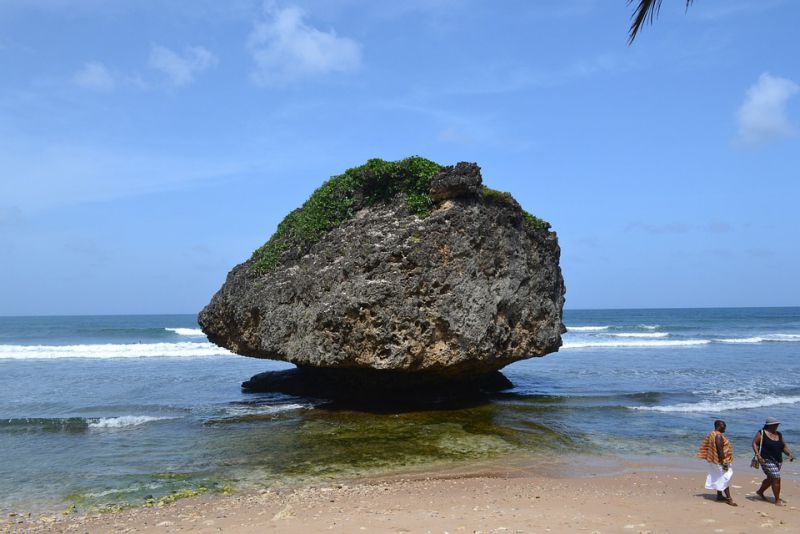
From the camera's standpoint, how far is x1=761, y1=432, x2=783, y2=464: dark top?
344 inches

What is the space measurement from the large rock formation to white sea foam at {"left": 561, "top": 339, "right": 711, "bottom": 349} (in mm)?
25449

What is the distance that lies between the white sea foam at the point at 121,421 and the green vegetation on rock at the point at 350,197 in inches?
196

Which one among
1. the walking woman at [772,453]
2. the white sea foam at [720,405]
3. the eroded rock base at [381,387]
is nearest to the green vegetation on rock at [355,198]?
the eroded rock base at [381,387]

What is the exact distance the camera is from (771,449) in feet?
28.7

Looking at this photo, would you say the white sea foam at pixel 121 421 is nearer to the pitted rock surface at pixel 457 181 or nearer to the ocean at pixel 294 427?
the ocean at pixel 294 427

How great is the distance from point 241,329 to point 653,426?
1150 cm

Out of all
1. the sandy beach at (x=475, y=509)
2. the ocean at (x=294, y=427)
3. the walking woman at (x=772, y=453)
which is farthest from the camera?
the ocean at (x=294, y=427)

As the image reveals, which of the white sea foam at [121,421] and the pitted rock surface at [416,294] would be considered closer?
the pitted rock surface at [416,294]

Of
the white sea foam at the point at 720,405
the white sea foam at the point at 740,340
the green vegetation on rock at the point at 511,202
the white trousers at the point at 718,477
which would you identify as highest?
the green vegetation on rock at the point at 511,202

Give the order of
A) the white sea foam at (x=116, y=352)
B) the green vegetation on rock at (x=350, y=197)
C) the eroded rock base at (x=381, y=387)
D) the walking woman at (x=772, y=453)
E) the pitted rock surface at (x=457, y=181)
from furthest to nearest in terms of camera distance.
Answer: the white sea foam at (x=116, y=352) → the eroded rock base at (x=381, y=387) → the green vegetation on rock at (x=350, y=197) → the pitted rock surface at (x=457, y=181) → the walking woman at (x=772, y=453)

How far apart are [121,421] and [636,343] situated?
38.3 m

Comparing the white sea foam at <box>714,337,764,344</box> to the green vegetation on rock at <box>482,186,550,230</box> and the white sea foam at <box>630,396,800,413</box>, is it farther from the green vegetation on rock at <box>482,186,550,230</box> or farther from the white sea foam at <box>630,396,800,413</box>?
the green vegetation on rock at <box>482,186,550,230</box>

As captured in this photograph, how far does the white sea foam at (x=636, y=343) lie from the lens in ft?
136

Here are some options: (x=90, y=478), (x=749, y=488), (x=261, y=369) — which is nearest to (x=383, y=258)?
(x=90, y=478)
